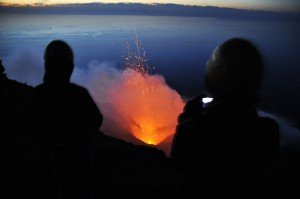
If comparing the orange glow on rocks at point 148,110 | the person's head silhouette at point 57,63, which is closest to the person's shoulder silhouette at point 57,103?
the person's head silhouette at point 57,63

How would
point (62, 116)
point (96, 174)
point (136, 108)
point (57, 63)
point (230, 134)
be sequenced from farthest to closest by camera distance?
point (136, 108), point (96, 174), point (62, 116), point (57, 63), point (230, 134)

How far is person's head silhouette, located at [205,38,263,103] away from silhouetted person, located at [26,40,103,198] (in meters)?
2.74

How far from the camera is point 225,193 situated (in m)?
3.03

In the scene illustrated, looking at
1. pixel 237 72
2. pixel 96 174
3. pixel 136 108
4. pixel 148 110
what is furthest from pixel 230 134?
pixel 136 108

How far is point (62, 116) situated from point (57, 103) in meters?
0.23

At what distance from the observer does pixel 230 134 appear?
9.67 ft

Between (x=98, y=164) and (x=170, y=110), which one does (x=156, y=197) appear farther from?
(x=170, y=110)

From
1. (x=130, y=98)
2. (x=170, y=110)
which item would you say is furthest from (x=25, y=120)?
(x=130, y=98)

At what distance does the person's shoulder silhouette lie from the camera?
16.6 feet

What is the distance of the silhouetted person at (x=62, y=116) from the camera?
16.6 ft

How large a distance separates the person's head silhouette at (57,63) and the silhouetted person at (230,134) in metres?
2.67

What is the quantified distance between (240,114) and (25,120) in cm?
365

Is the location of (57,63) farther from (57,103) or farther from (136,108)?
(136,108)

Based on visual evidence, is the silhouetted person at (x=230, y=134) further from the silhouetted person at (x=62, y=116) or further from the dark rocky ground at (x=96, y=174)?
the dark rocky ground at (x=96, y=174)
